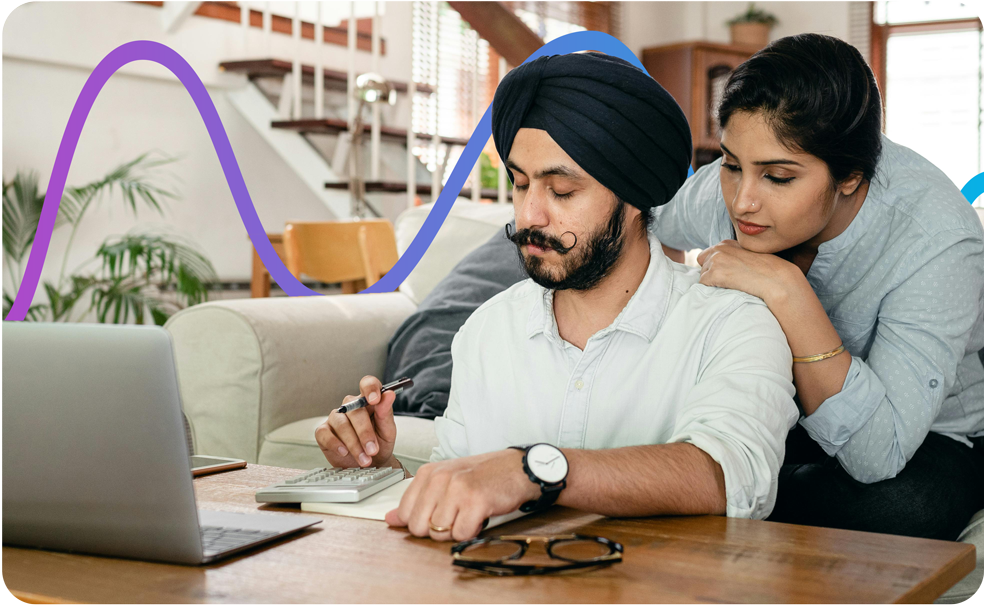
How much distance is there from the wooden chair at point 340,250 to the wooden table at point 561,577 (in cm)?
241

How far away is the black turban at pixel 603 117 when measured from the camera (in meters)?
1.12

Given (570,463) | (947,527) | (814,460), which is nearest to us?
(570,463)

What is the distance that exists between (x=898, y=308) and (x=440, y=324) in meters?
1.21

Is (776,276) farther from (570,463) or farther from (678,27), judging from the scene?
(678,27)

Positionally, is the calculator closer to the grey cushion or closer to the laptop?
the laptop

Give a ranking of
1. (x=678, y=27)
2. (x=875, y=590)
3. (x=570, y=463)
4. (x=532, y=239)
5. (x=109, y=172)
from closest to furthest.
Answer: (x=875, y=590)
(x=570, y=463)
(x=532, y=239)
(x=109, y=172)
(x=678, y=27)

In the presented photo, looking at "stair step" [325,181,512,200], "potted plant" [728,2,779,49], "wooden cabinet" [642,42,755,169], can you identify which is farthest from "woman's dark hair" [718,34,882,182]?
"potted plant" [728,2,779,49]

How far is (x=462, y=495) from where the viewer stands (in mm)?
806

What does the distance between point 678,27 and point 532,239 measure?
6.83 m

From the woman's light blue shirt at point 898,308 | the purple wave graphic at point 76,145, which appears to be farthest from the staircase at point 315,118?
the woman's light blue shirt at point 898,308

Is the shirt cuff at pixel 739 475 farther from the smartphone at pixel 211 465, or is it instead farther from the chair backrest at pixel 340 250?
the chair backrest at pixel 340 250

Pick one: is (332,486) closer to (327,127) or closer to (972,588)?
(972,588)

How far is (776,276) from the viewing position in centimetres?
115

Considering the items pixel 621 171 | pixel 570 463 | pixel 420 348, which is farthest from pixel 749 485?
pixel 420 348
